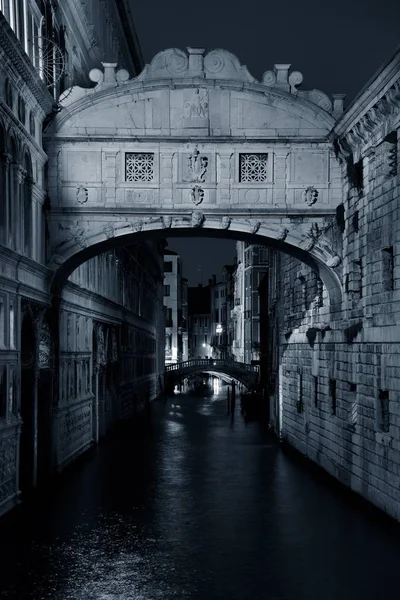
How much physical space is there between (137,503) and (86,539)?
3.95 meters

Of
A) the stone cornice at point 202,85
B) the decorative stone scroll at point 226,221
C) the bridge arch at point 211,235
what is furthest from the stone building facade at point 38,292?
the decorative stone scroll at point 226,221

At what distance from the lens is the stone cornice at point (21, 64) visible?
1808cm

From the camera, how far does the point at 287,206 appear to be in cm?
2405

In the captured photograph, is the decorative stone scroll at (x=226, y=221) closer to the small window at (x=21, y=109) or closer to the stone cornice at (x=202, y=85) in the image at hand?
the stone cornice at (x=202, y=85)

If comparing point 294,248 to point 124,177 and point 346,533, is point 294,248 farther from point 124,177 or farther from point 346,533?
point 346,533

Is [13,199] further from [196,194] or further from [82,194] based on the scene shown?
[196,194]

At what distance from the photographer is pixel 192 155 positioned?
23875 millimetres

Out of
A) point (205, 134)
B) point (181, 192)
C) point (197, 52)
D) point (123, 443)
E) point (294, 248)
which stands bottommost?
point (123, 443)

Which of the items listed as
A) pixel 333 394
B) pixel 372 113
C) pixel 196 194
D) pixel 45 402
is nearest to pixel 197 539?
pixel 45 402

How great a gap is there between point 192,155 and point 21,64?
5.77 m

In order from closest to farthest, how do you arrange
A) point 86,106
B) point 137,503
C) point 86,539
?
1. point 86,539
2. point 137,503
3. point 86,106

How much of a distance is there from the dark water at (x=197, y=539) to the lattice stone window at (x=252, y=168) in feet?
28.0

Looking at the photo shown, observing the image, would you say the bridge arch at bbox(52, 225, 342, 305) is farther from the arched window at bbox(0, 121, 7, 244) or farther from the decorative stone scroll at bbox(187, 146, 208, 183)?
the arched window at bbox(0, 121, 7, 244)

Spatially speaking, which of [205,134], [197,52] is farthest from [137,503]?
[197,52]
